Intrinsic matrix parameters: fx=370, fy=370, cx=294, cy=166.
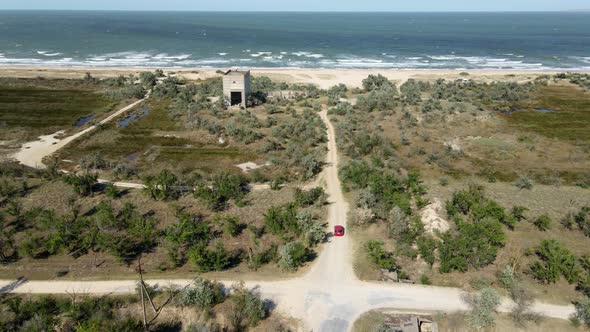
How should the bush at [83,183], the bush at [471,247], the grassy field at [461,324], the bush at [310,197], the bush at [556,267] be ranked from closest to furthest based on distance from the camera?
the grassy field at [461,324], the bush at [556,267], the bush at [471,247], the bush at [310,197], the bush at [83,183]

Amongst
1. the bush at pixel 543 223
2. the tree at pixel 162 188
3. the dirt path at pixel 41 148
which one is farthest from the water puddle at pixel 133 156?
the bush at pixel 543 223

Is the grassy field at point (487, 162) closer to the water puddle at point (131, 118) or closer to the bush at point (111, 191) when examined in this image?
the bush at point (111, 191)

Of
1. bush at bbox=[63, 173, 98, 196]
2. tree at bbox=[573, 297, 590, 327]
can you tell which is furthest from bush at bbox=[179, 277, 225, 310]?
tree at bbox=[573, 297, 590, 327]

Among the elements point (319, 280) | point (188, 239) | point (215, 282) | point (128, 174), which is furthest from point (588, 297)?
point (128, 174)

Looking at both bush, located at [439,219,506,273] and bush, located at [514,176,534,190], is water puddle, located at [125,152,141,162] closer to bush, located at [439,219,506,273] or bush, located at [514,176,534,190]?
bush, located at [439,219,506,273]

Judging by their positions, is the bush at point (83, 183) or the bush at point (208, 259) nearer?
the bush at point (208, 259)
